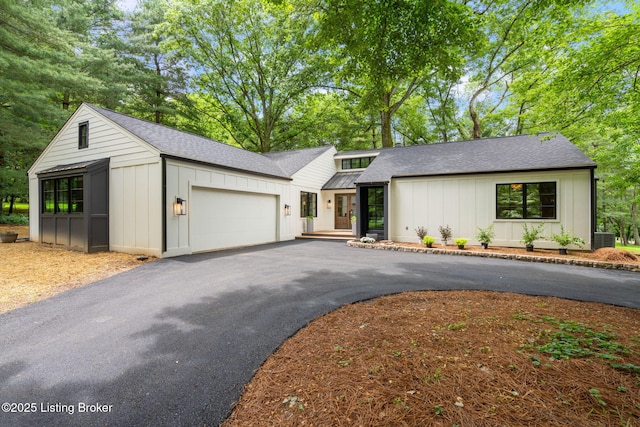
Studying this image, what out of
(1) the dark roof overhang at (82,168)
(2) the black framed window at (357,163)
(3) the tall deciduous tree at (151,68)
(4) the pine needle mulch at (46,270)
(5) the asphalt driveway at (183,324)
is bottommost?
(5) the asphalt driveway at (183,324)

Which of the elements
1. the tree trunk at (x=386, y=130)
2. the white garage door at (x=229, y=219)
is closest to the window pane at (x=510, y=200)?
the white garage door at (x=229, y=219)

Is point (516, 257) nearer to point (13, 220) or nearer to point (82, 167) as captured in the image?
point (82, 167)

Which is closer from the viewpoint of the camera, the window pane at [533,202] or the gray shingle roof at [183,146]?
the gray shingle roof at [183,146]

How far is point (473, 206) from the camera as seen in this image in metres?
10.3

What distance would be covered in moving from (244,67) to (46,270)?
18964 millimetres

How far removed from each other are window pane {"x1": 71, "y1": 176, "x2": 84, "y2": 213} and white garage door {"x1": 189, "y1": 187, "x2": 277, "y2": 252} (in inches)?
141

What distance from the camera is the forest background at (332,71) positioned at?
5090 mm

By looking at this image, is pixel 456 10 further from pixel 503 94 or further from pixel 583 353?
pixel 503 94

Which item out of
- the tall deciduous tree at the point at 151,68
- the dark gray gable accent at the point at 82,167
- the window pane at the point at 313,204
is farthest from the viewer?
the tall deciduous tree at the point at 151,68

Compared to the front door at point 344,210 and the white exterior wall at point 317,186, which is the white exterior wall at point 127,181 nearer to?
the white exterior wall at point 317,186

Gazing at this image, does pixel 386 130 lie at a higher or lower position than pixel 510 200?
higher

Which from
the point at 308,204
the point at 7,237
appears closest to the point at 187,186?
the point at 308,204

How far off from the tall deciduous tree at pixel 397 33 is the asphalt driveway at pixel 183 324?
13.8ft

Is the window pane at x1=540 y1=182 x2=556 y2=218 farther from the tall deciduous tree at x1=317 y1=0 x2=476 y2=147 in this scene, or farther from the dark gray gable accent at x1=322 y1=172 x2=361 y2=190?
the dark gray gable accent at x1=322 y1=172 x2=361 y2=190
